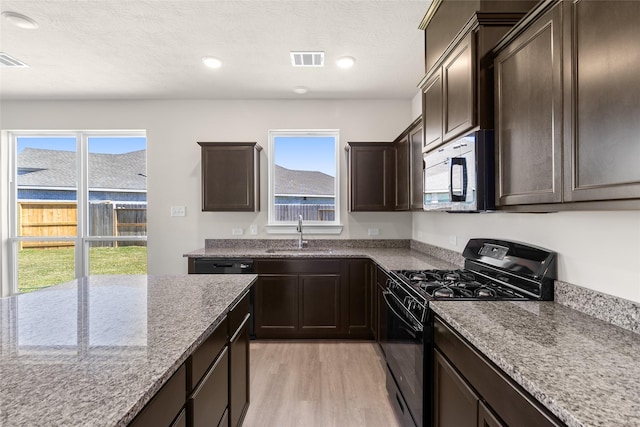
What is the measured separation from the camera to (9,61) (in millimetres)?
3080

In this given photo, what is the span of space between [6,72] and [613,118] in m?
4.85

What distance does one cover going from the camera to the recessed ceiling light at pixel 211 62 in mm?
2979

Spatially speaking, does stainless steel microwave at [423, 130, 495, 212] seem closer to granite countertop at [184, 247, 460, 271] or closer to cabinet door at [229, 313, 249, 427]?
granite countertop at [184, 247, 460, 271]

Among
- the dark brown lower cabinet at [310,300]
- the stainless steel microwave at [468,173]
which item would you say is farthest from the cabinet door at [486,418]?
the dark brown lower cabinet at [310,300]

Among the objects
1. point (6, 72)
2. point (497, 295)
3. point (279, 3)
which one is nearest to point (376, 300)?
point (497, 295)

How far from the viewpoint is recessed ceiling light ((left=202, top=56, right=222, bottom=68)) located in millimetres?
2979

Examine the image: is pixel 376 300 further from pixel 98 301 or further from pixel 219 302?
pixel 98 301

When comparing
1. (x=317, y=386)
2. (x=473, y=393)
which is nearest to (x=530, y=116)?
(x=473, y=393)

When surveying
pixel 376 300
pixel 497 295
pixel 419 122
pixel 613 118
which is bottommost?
pixel 376 300

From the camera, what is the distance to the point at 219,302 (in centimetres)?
156

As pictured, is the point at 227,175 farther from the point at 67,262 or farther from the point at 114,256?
the point at 67,262

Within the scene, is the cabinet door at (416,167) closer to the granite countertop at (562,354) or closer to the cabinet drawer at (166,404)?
the granite countertop at (562,354)

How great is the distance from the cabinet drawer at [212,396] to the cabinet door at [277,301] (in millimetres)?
1782

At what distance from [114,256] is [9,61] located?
2359 mm
